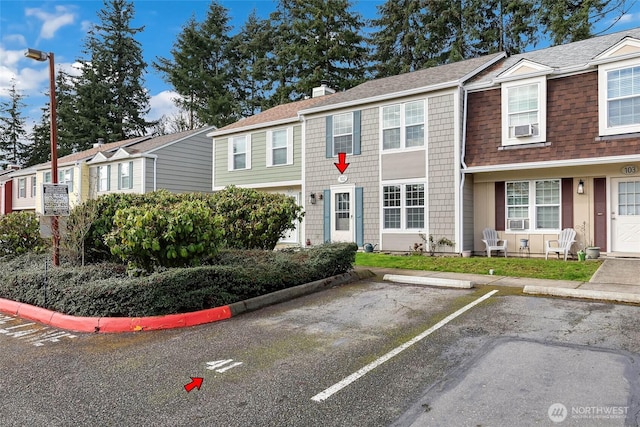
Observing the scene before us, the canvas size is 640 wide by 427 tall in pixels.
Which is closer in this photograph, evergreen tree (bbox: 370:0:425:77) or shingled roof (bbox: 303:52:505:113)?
shingled roof (bbox: 303:52:505:113)

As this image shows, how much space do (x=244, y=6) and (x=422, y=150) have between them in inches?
1141

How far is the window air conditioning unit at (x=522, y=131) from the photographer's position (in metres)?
11.3

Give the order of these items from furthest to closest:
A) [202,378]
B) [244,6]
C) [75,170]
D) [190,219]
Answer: [244,6] → [75,170] → [190,219] → [202,378]

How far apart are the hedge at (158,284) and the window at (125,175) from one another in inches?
558

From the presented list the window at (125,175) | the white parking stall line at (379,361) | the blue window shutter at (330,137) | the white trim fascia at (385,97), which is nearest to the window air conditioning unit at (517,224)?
the white trim fascia at (385,97)

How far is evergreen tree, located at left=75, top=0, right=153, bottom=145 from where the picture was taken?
3953 centimetres

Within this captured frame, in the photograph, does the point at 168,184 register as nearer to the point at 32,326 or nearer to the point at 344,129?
the point at 344,129

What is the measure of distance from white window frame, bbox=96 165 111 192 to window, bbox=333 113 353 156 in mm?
14618

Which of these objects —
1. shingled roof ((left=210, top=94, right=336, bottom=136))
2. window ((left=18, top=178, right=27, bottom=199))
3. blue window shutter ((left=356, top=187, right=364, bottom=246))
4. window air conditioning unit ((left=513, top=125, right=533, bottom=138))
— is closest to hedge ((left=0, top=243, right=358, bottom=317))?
blue window shutter ((left=356, top=187, right=364, bottom=246))

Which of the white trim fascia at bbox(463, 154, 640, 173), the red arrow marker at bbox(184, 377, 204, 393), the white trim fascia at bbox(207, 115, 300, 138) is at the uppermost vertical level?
the white trim fascia at bbox(207, 115, 300, 138)

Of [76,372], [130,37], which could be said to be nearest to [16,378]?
[76,372]

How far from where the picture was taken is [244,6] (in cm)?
3559

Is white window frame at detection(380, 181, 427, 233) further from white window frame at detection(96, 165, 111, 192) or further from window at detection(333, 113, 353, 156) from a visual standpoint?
white window frame at detection(96, 165, 111, 192)

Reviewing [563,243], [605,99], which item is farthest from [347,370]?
[605,99]
